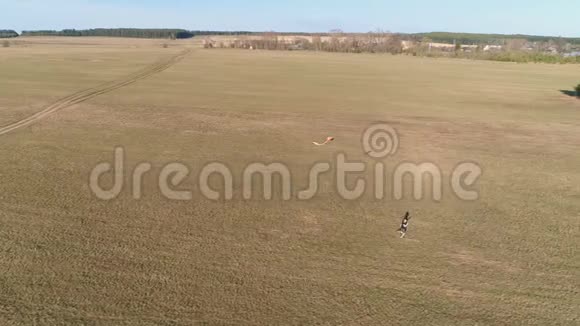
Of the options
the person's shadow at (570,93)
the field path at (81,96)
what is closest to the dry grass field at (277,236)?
the field path at (81,96)

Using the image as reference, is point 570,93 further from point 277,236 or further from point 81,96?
point 81,96

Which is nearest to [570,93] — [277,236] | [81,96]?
[277,236]

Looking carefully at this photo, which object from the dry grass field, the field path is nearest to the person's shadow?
the dry grass field

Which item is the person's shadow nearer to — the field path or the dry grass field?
the dry grass field

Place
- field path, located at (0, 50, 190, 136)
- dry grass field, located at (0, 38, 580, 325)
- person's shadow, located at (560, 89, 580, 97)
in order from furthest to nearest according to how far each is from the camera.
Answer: person's shadow, located at (560, 89, 580, 97) < field path, located at (0, 50, 190, 136) < dry grass field, located at (0, 38, 580, 325)

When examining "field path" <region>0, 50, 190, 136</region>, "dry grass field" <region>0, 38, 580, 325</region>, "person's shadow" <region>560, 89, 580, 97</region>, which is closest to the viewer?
"dry grass field" <region>0, 38, 580, 325</region>

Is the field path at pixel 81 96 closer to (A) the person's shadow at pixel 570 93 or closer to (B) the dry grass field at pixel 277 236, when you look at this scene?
(B) the dry grass field at pixel 277 236

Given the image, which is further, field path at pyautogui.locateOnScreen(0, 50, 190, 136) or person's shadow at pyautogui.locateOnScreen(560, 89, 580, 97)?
person's shadow at pyautogui.locateOnScreen(560, 89, 580, 97)

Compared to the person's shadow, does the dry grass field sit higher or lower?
lower

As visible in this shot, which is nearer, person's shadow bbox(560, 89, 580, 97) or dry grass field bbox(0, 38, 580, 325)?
dry grass field bbox(0, 38, 580, 325)
